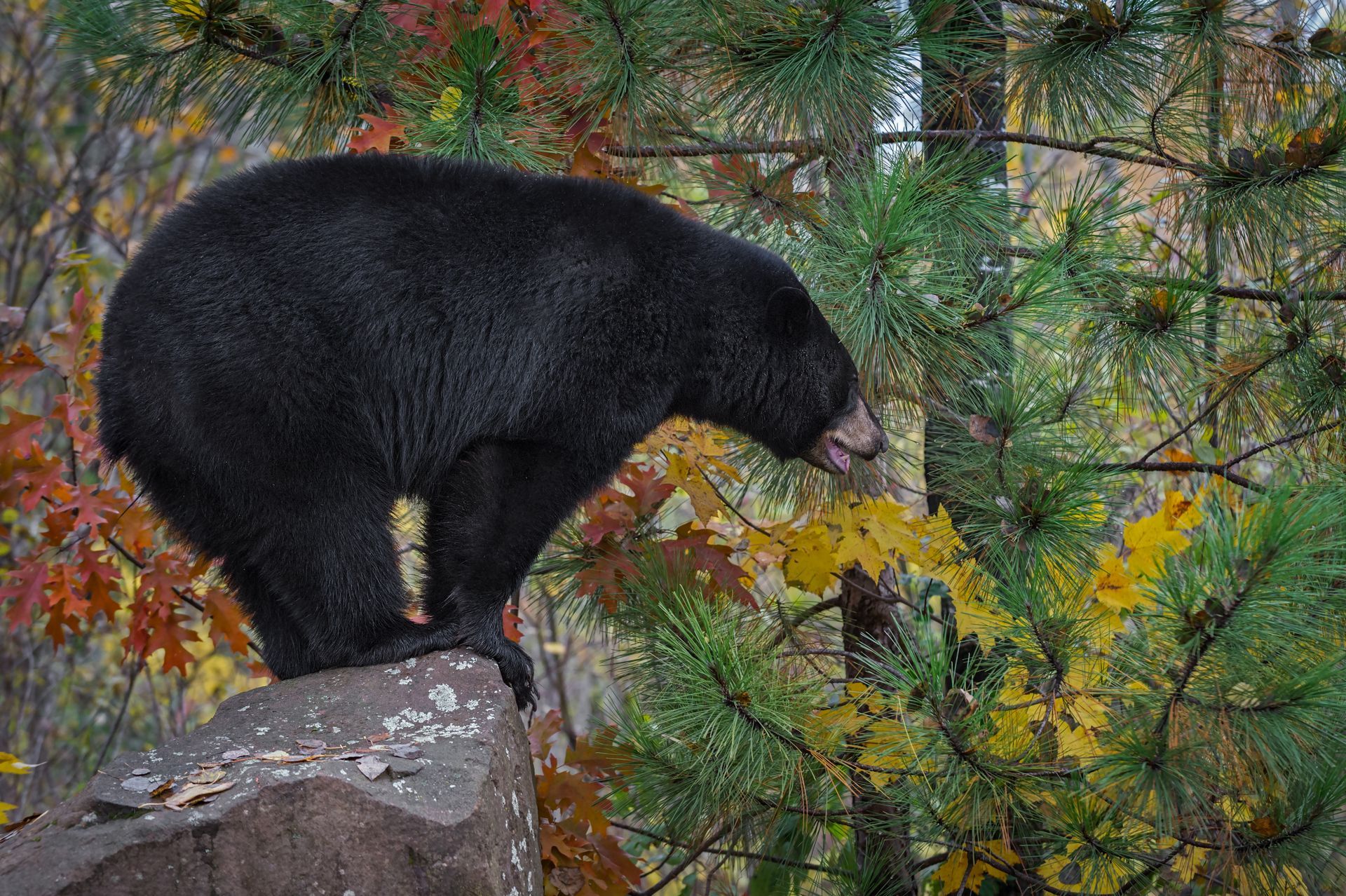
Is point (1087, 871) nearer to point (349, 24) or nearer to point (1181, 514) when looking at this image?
point (1181, 514)

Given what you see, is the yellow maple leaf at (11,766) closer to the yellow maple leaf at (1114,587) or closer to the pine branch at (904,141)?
the pine branch at (904,141)

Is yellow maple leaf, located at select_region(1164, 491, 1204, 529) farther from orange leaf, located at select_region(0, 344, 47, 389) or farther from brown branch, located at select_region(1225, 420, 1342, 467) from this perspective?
orange leaf, located at select_region(0, 344, 47, 389)

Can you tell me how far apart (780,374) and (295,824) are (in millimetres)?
2150

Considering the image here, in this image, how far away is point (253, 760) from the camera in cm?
263

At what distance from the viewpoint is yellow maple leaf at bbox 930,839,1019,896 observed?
11.6 ft

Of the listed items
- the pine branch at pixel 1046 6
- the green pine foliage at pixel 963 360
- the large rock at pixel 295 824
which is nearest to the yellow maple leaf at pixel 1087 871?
the green pine foliage at pixel 963 360

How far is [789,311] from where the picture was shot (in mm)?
3793

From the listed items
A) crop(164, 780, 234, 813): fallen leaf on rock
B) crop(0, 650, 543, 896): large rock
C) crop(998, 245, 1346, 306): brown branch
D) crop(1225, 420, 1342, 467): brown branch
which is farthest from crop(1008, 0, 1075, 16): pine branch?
crop(164, 780, 234, 813): fallen leaf on rock

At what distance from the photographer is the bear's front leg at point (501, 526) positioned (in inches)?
134

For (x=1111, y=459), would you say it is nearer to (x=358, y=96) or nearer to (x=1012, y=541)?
(x=1012, y=541)

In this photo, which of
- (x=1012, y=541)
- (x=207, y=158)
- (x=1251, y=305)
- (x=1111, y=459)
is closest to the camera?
(x=1012, y=541)

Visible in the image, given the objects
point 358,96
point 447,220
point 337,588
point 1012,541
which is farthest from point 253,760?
point 358,96

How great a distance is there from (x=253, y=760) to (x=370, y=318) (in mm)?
1316

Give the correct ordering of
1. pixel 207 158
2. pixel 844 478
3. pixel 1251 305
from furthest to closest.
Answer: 1. pixel 207 158
2. pixel 1251 305
3. pixel 844 478
